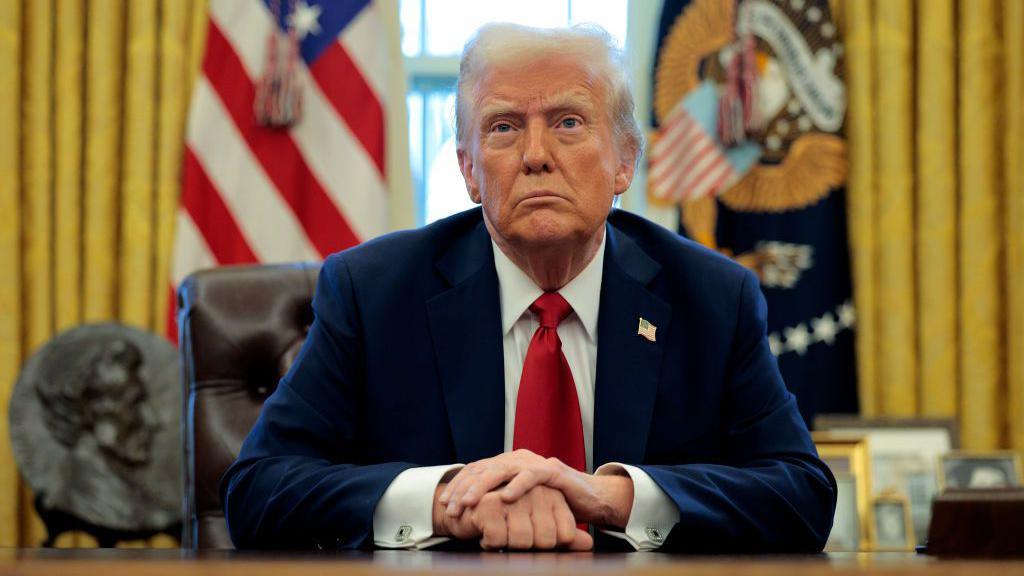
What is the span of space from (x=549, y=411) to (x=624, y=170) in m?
0.50

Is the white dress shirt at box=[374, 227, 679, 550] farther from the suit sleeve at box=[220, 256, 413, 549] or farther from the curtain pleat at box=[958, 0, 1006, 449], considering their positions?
the curtain pleat at box=[958, 0, 1006, 449]

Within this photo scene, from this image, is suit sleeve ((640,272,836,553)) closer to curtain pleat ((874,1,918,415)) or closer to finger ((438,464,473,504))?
finger ((438,464,473,504))

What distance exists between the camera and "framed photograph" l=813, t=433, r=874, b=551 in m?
2.87

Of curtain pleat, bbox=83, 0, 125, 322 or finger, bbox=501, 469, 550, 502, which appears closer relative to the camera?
finger, bbox=501, 469, 550, 502

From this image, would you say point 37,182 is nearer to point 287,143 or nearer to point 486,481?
point 287,143

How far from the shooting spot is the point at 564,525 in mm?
1503

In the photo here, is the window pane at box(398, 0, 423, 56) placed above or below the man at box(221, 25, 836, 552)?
above

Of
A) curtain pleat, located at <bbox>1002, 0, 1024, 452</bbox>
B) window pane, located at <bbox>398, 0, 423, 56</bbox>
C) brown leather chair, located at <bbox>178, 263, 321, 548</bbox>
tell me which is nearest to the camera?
brown leather chair, located at <bbox>178, 263, 321, 548</bbox>

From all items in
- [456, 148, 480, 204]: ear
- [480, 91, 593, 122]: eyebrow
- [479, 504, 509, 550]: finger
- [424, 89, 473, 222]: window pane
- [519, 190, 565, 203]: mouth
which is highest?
[424, 89, 473, 222]: window pane

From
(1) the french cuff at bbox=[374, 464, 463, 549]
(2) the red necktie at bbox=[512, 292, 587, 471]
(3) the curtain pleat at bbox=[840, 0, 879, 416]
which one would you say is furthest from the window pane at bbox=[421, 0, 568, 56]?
(1) the french cuff at bbox=[374, 464, 463, 549]

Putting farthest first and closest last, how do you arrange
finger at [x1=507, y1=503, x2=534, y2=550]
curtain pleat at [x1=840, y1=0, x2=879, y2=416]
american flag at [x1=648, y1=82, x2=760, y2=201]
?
1. american flag at [x1=648, y1=82, x2=760, y2=201]
2. curtain pleat at [x1=840, y1=0, x2=879, y2=416]
3. finger at [x1=507, y1=503, x2=534, y2=550]

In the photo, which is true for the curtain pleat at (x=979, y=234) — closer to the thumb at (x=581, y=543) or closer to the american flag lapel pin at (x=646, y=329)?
the american flag lapel pin at (x=646, y=329)

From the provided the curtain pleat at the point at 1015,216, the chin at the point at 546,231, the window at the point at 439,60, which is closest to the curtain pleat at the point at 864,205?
the curtain pleat at the point at 1015,216

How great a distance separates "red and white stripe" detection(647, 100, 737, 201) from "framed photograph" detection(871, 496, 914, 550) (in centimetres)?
106
